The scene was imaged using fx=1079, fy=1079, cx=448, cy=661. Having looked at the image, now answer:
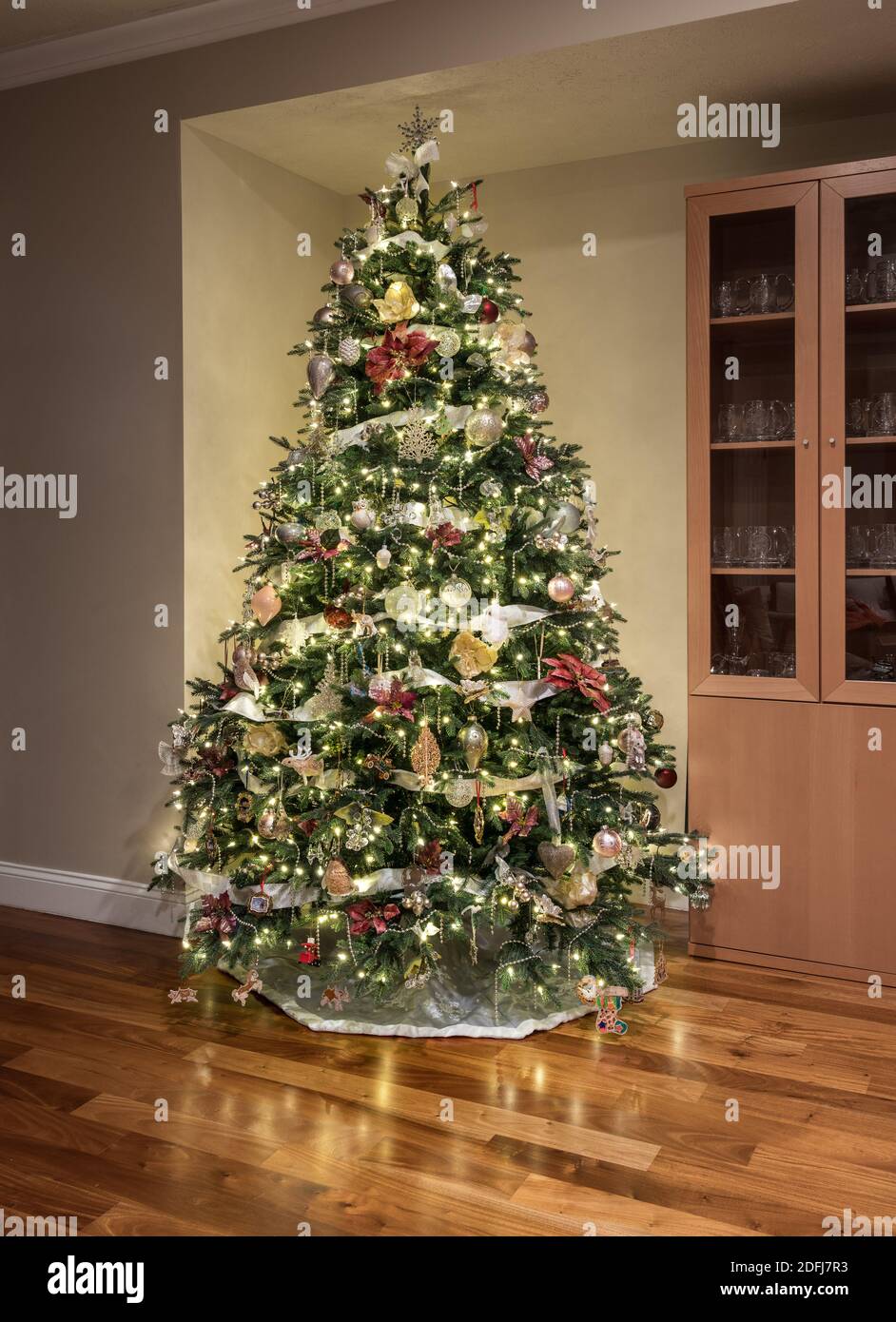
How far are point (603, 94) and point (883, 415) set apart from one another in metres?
1.21

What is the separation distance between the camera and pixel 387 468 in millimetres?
2652

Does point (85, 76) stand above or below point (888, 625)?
above

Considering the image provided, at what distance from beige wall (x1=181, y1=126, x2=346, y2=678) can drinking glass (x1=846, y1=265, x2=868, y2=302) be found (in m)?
1.84

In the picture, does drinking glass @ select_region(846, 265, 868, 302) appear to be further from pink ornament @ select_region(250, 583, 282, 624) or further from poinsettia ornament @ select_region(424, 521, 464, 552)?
pink ornament @ select_region(250, 583, 282, 624)

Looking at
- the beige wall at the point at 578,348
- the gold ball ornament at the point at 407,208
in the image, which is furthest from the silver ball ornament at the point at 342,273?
the beige wall at the point at 578,348

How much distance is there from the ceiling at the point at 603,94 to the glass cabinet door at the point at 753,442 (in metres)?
0.34

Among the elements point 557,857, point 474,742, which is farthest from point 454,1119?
point 474,742

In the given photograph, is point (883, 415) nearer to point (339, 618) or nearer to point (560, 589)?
point (560, 589)

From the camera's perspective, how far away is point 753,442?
9.83 feet

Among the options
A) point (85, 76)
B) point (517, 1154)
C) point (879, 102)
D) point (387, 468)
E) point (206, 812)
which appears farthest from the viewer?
point (85, 76)

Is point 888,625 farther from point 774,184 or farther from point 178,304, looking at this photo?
point 178,304

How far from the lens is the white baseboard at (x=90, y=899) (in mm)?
3441
